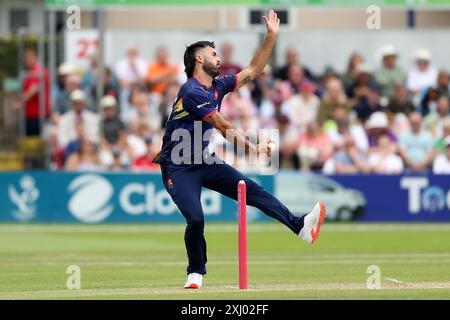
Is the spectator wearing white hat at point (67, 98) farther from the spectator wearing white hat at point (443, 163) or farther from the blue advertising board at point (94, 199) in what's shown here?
the spectator wearing white hat at point (443, 163)

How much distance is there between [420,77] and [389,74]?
2.05 feet

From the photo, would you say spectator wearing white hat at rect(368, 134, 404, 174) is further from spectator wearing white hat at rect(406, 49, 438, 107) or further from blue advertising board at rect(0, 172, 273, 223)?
blue advertising board at rect(0, 172, 273, 223)

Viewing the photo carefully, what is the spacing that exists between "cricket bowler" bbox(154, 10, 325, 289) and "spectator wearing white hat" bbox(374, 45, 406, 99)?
13278mm

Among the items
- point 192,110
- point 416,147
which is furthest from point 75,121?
point 192,110

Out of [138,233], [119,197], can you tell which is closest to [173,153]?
[138,233]

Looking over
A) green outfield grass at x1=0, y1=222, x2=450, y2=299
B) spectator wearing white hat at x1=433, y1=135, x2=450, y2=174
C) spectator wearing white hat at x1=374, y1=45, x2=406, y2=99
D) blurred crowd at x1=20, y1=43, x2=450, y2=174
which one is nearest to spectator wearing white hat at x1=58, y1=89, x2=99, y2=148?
blurred crowd at x1=20, y1=43, x2=450, y2=174

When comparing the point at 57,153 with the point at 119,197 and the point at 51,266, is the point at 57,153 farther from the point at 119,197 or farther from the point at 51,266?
the point at 51,266

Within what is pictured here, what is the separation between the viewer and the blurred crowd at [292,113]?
24141 mm

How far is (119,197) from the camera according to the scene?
23.6 metres

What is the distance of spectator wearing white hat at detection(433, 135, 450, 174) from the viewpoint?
937 inches

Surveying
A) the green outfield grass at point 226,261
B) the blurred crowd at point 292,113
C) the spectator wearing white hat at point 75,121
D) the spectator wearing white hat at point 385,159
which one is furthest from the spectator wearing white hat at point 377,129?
the spectator wearing white hat at point 75,121

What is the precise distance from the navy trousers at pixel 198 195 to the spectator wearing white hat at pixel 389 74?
13.5 metres

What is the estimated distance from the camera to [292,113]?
2498 centimetres

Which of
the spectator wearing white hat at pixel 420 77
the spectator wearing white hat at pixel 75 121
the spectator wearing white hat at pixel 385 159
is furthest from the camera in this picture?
the spectator wearing white hat at pixel 420 77
